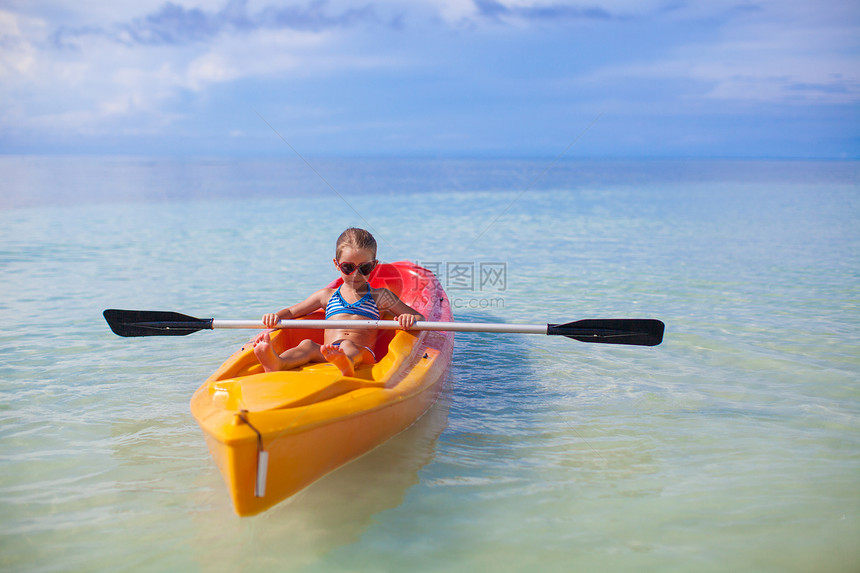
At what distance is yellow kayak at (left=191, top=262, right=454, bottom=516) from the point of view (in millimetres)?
2377

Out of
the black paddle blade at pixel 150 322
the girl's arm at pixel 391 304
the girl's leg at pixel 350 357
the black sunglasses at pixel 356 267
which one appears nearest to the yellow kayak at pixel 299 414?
the girl's leg at pixel 350 357

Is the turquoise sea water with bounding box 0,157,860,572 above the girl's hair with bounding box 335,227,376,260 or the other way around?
the other way around

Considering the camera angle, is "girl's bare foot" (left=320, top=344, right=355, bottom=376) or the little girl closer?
"girl's bare foot" (left=320, top=344, right=355, bottom=376)

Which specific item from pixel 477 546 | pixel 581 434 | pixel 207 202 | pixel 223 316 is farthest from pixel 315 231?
pixel 477 546

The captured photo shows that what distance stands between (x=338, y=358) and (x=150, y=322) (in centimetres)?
160

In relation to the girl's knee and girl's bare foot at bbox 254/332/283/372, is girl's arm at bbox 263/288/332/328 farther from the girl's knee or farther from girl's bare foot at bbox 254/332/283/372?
girl's bare foot at bbox 254/332/283/372

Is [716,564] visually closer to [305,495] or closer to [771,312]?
[305,495]

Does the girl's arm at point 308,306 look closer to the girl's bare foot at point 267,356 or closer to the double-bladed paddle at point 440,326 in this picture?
the double-bladed paddle at point 440,326

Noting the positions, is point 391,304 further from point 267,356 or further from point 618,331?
point 618,331

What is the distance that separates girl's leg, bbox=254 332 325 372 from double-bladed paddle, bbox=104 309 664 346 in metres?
0.14

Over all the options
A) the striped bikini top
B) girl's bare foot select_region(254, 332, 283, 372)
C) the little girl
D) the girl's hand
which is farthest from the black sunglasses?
girl's bare foot select_region(254, 332, 283, 372)

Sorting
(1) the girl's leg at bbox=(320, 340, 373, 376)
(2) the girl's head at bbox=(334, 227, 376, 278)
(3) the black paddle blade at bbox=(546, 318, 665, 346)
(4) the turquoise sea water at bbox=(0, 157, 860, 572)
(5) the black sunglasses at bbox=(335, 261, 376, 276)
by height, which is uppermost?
(2) the girl's head at bbox=(334, 227, 376, 278)

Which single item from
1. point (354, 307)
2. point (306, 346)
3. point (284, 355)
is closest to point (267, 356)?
point (284, 355)

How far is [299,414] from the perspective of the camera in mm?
2551
